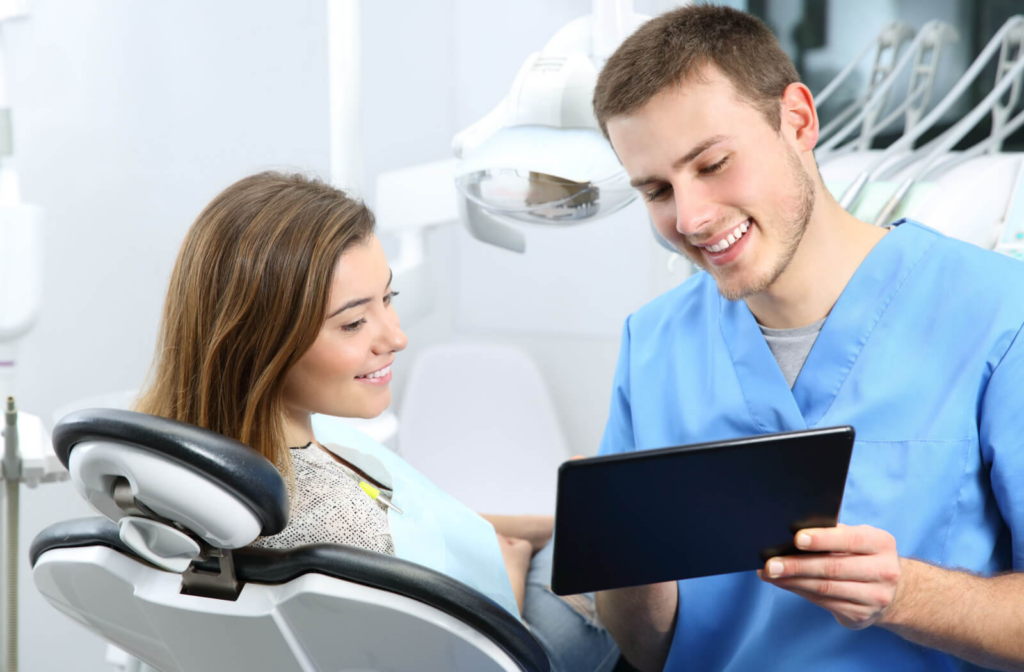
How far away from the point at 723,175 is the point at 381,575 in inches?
21.4

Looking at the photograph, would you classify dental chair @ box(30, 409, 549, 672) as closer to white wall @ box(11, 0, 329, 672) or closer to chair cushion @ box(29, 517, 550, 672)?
chair cushion @ box(29, 517, 550, 672)

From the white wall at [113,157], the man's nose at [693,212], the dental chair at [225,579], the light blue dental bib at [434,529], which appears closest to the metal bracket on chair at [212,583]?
the dental chair at [225,579]

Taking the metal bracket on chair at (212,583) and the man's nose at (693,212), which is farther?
the man's nose at (693,212)

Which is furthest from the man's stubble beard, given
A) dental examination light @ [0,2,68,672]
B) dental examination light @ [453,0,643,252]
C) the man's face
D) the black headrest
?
dental examination light @ [0,2,68,672]

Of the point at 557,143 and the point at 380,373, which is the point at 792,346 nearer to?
the point at 557,143

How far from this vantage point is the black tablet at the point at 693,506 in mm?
714

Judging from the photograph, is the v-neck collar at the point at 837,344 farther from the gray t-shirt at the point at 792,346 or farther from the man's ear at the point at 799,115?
the man's ear at the point at 799,115

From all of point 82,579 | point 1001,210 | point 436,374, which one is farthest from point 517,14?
point 82,579

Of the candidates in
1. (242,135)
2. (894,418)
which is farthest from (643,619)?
(242,135)

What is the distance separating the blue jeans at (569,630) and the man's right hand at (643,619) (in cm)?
6

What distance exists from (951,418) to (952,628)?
218 mm

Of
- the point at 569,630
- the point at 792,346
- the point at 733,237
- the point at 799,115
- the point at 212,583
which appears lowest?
the point at 569,630

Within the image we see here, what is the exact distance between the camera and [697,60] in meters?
0.97

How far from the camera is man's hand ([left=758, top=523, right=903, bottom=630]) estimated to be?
77cm
